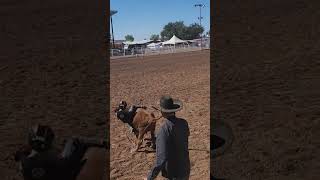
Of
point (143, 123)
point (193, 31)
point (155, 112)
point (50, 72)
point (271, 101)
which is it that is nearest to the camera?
point (143, 123)

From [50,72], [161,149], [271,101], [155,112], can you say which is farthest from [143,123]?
[50,72]

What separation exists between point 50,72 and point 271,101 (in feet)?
22.6

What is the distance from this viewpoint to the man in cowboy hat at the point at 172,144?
3055 millimetres

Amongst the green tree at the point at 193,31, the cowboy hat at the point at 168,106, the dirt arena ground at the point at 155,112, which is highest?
the green tree at the point at 193,31

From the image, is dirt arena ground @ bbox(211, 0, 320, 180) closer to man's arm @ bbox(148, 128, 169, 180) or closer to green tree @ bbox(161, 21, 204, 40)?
man's arm @ bbox(148, 128, 169, 180)

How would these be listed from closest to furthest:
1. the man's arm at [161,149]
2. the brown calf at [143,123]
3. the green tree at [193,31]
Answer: the man's arm at [161,149]
the brown calf at [143,123]
the green tree at [193,31]

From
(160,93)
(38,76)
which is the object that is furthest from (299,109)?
(38,76)

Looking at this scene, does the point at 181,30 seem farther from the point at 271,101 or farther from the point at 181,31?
the point at 271,101

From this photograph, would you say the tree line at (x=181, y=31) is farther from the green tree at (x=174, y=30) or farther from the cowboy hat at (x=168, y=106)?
the cowboy hat at (x=168, y=106)

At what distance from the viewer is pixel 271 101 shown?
8.17m

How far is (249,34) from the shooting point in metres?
19.7

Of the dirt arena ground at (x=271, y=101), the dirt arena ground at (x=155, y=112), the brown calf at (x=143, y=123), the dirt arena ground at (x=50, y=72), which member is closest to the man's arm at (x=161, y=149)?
the dirt arena ground at (x=50, y=72)

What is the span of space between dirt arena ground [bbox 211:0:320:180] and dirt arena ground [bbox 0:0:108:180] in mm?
2130

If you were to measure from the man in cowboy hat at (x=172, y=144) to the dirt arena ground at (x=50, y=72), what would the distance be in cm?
96
